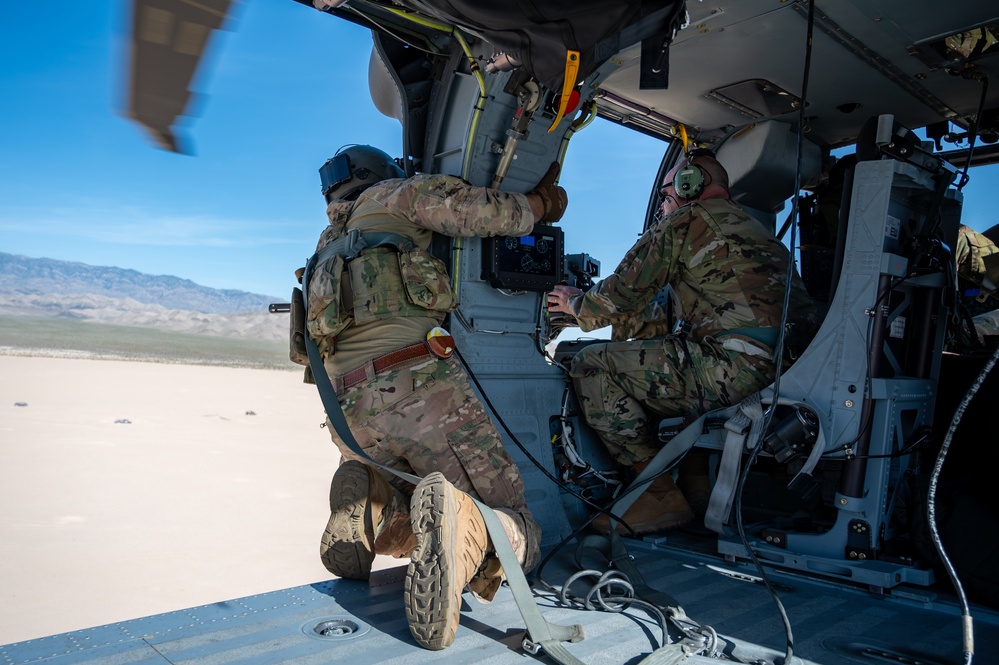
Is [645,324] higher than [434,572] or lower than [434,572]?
higher

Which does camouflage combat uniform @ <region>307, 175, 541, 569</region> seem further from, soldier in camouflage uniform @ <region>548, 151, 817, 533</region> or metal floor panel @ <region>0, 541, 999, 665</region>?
soldier in camouflage uniform @ <region>548, 151, 817, 533</region>

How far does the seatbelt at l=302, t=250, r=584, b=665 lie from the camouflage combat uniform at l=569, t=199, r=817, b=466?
1.17m

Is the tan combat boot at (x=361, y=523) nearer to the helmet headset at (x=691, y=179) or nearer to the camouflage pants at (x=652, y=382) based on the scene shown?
the camouflage pants at (x=652, y=382)

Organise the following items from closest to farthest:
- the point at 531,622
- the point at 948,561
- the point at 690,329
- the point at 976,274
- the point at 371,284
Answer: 1. the point at 531,622
2. the point at 948,561
3. the point at 371,284
4. the point at 690,329
5. the point at 976,274

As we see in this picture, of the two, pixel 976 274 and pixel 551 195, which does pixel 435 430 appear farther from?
pixel 976 274

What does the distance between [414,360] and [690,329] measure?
1.38 meters

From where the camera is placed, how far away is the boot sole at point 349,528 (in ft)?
7.93

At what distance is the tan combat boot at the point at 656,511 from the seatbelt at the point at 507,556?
91 centimetres

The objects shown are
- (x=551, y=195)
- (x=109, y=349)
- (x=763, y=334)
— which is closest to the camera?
(x=763, y=334)

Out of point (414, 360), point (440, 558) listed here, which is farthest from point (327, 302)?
point (440, 558)

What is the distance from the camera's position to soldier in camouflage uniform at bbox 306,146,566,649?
255cm

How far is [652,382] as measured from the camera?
10.2 feet

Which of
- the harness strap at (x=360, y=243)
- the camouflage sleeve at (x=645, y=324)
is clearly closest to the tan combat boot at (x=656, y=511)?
the camouflage sleeve at (x=645, y=324)

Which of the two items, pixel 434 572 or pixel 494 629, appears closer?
pixel 434 572
